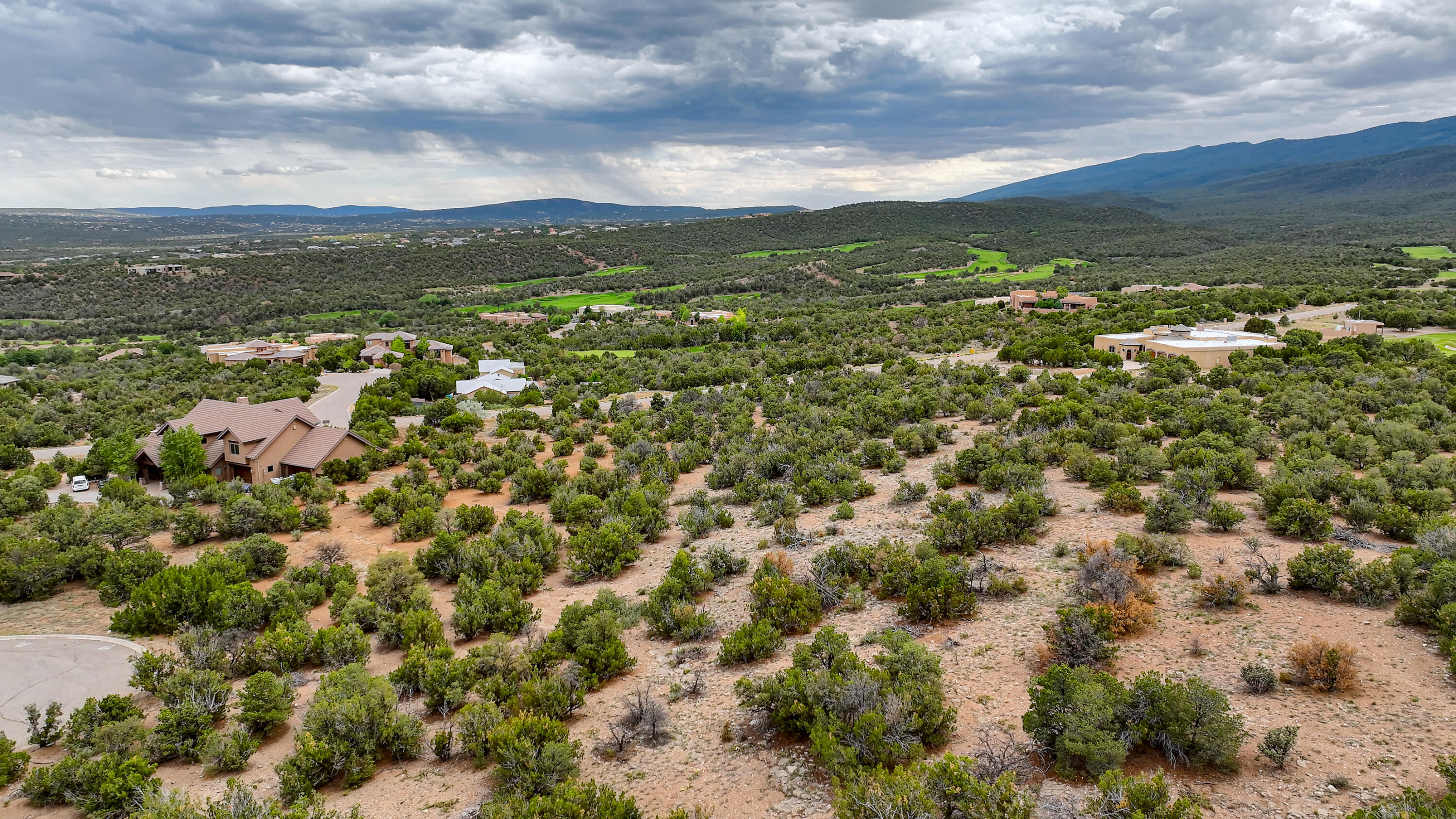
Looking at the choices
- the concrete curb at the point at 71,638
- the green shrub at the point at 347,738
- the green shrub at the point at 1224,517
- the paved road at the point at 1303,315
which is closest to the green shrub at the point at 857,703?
the green shrub at the point at 347,738

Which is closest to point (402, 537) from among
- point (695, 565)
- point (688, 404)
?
point (695, 565)

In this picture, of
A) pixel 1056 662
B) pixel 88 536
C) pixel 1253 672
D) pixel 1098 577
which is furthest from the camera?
pixel 88 536

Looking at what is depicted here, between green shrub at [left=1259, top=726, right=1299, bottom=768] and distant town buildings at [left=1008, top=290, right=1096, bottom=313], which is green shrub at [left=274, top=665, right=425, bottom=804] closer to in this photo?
green shrub at [left=1259, top=726, right=1299, bottom=768]

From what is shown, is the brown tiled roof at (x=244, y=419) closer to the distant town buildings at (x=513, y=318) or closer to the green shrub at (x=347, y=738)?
the green shrub at (x=347, y=738)

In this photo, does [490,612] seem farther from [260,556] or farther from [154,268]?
[154,268]

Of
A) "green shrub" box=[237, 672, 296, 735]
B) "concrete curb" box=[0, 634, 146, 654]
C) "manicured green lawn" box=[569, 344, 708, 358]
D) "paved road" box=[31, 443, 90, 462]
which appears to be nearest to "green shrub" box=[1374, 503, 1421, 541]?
"green shrub" box=[237, 672, 296, 735]

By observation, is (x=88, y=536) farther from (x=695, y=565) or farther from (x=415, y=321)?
(x=415, y=321)
